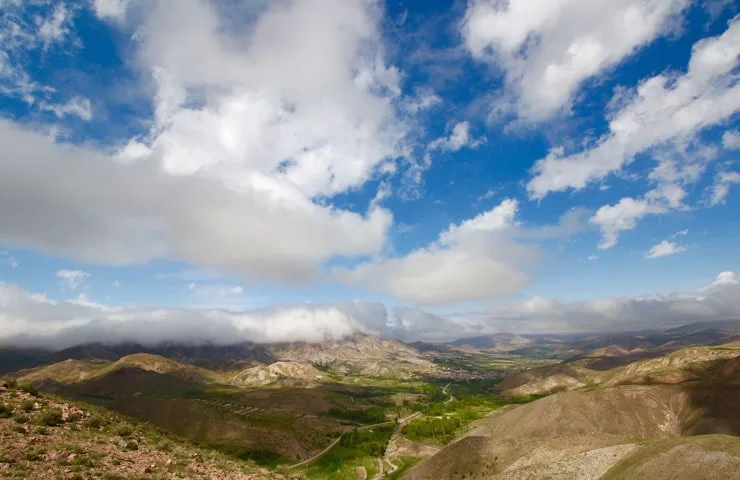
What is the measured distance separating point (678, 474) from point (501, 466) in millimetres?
37859


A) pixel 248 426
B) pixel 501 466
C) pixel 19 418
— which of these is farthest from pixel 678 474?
pixel 248 426

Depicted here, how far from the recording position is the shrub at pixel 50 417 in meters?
28.1

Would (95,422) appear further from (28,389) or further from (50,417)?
(28,389)

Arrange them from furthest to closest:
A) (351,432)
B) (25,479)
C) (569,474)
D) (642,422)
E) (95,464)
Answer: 1. (351,432)
2. (642,422)
3. (569,474)
4. (95,464)
5. (25,479)

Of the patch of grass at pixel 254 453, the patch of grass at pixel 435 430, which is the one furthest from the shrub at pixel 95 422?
the patch of grass at pixel 435 430

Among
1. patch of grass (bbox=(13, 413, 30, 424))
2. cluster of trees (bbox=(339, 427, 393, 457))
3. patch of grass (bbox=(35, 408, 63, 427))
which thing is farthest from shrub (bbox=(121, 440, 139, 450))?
cluster of trees (bbox=(339, 427, 393, 457))

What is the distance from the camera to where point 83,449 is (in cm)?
2572

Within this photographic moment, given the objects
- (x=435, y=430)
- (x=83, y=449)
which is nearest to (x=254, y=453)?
(x=435, y=430)

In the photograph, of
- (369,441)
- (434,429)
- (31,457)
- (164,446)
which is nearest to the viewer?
(31,457)

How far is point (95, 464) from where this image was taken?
80.2ft

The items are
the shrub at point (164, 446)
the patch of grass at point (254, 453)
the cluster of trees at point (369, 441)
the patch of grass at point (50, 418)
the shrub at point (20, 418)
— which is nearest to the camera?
the shrub at point (20, 418)

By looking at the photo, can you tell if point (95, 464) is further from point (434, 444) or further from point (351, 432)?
point (351, 432)

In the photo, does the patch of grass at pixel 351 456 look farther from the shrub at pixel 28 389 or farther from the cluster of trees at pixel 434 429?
the shrub at pixel 28 389

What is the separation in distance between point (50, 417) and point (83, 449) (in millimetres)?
5708
